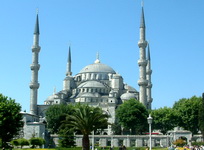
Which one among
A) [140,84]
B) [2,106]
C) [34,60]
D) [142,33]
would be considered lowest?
[2,106]

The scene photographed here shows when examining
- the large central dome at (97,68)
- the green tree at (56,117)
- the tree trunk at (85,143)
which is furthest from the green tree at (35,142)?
the large central dome at (97,68)

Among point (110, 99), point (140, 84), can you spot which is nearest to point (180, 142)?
point (140, 84)

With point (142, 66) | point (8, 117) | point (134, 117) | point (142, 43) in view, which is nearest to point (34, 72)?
point (142, 66)

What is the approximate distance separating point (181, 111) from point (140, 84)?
1193cm

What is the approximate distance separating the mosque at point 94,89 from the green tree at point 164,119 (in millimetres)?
5671

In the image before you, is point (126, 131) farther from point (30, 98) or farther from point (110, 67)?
point (110, 67)

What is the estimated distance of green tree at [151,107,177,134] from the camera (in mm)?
59938

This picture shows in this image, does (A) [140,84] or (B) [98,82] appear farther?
(B) [98,82]

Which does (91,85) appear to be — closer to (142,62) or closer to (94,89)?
(94,89)

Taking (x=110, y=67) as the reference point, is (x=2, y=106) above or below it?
below

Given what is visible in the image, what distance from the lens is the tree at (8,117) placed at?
36.4 m

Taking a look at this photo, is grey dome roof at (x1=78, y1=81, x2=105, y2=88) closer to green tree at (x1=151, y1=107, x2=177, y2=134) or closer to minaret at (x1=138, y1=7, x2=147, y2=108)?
minaret at (x1=138, y1=7, x2=147, y2=108)

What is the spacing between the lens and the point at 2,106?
3650 centimetres

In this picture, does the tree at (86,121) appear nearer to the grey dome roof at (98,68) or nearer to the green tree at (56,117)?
the green tree at (56,117)
